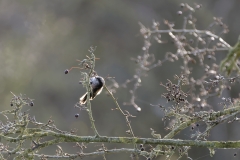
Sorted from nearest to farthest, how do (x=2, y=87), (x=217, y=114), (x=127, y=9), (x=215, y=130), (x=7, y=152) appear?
(x=7, y=152), (x=217, y=114), (x=215, y=130), (x=2, y=87), (x=127, y=9)

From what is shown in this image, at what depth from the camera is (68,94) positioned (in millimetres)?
15398

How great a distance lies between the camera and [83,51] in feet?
52.3

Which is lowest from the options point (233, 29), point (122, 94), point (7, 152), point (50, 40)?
point (7, 152)

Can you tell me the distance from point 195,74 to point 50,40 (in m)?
5.03

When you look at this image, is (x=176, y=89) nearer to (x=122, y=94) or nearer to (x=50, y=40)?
(x=122, y=94)

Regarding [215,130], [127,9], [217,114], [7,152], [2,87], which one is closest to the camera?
[7,152]

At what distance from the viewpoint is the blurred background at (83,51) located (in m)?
14.3

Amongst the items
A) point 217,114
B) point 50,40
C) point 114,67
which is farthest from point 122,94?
point 217,114


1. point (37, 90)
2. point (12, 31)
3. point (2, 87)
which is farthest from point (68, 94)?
point (12, 31)

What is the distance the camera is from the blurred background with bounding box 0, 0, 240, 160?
14.3 metres

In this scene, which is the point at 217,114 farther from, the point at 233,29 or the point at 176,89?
the point at 233,29

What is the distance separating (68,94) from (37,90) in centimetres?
96

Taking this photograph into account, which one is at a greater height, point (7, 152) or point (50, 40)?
point (50, 40)

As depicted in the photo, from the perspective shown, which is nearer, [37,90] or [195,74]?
[195,74]
